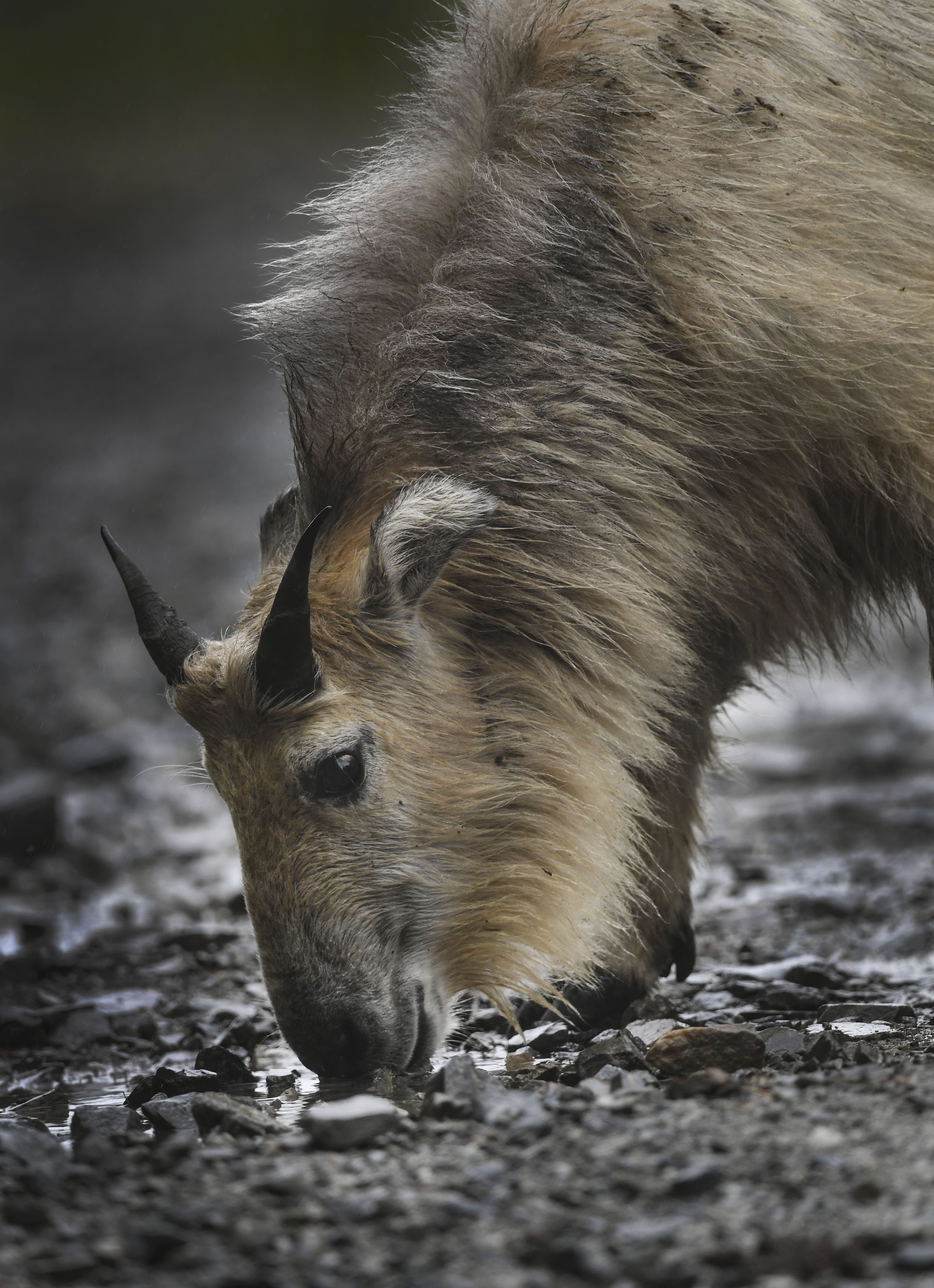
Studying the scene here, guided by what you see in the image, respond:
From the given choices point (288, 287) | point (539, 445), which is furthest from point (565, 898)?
point (288, 287)

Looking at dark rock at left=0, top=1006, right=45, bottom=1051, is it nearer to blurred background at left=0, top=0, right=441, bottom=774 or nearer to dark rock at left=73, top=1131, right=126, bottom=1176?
dark rock at left=73, top=1131, right=126, bottom=1176

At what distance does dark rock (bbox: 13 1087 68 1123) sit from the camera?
454cm

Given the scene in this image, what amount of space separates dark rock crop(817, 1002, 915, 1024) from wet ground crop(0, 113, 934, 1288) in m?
0.02

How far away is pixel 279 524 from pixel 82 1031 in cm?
195

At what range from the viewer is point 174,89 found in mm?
24219

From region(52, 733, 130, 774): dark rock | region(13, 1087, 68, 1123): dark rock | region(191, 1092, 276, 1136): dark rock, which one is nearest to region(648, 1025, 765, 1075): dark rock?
region(191, 1092, 276, 1136): dark rock

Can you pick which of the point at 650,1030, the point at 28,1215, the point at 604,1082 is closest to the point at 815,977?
the point at 650,1030

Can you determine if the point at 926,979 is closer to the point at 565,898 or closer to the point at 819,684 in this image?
the point at 565,898

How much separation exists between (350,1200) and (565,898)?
2.10 m

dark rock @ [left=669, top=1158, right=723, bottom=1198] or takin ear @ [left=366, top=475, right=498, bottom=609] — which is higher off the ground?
takin ear @ [left=366, top=475, right=498, bottom=609]

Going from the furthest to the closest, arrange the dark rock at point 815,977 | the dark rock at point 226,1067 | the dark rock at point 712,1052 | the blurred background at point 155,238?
1. the blurred background at point 155,238
2. the dark rock at point 815,977
3. the dark rock at point 226,1067
4. the dark rock at point 712,1052

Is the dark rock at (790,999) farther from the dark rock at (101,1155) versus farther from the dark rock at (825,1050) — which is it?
the dark rock at (101,1155)

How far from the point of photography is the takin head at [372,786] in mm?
4414

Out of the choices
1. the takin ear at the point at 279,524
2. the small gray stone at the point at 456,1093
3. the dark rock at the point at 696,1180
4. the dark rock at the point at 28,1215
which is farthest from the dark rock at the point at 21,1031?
the dark rock at the point at 696,1180
